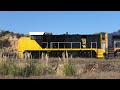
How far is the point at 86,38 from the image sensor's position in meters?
45.5

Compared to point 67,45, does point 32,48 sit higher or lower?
lower

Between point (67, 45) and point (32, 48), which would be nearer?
point (67, 45)

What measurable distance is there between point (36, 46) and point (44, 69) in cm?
2575

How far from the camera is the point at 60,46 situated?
4472 cm

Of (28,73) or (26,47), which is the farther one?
(26,47)

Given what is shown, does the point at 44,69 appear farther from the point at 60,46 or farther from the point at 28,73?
the point at 60,46
